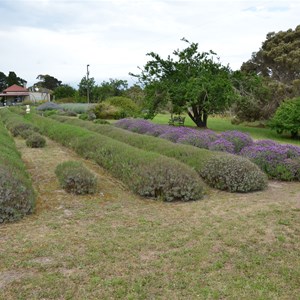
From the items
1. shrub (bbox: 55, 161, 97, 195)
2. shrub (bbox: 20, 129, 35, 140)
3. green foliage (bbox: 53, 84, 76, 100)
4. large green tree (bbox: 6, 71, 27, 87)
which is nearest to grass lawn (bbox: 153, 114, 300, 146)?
shrub (bbox: 20, 129, 35, 140)

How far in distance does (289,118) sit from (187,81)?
5.78 m

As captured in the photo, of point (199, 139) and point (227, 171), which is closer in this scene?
point (227, 171)

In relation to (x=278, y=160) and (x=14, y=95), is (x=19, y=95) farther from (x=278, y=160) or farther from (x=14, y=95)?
(x=278, y=160)

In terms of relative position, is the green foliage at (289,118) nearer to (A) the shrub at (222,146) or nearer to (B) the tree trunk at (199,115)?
(B) the tree trunk at (199,115)

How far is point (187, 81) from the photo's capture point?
740 inches

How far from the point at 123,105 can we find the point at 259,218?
30.7 meters

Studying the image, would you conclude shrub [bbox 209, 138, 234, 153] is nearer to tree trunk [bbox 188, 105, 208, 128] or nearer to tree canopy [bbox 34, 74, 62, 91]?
tree trunk [bbox 188, 105, 208, 128]

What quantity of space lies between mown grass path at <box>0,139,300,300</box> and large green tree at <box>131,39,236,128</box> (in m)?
11.4

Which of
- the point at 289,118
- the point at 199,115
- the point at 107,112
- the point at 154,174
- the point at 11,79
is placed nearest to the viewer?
the point at 154,174

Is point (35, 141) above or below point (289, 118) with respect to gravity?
below

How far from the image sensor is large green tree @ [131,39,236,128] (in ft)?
57.4

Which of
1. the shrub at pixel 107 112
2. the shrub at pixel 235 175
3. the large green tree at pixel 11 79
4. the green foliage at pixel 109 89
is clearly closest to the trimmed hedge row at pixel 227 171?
the shrub at pixel 235 175

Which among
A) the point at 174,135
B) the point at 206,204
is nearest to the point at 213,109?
the point at 174,135

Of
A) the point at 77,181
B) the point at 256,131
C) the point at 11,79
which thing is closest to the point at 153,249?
the point at 77,181
